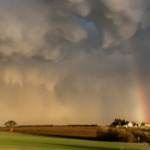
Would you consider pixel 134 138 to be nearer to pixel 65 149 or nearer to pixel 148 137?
pixel 148 137

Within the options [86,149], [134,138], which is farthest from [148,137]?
[86,149]

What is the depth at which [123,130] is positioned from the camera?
88312mm

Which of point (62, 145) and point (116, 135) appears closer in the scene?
point (62, 145)

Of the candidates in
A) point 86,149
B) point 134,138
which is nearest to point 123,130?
point 134,138

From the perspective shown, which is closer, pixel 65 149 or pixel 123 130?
pixel 65 149

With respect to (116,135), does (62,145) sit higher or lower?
lower

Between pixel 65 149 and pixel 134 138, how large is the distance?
49225mm

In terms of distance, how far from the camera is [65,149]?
4459 centimetres

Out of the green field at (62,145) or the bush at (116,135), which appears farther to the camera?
the bush at (116,135)

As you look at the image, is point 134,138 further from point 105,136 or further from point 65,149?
point 65,149

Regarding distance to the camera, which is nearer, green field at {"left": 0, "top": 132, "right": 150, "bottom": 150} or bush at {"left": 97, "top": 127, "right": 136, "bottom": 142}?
green field at {"left": 0, "top": 132, "right": 150, "bottom": 150}

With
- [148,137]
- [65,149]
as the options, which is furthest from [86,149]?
[148,137]

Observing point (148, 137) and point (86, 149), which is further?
point (148, 137)

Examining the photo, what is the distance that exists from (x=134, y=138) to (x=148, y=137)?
20.2 feet
